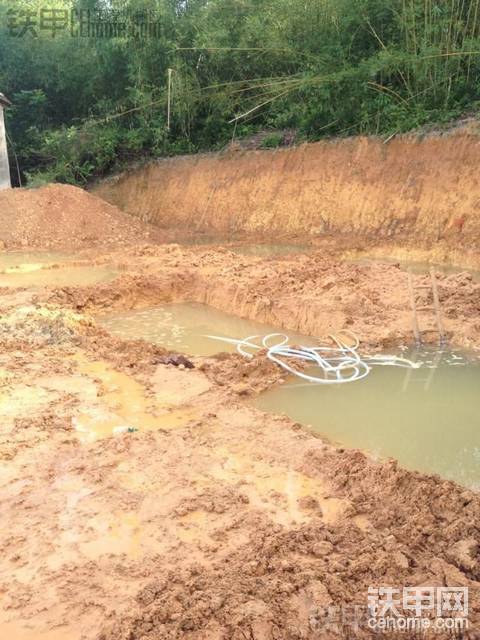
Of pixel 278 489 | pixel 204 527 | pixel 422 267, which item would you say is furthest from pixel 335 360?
pixel 422 267

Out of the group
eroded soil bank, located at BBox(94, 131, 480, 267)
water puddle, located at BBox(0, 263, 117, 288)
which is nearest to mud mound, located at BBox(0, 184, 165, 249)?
eroded soil bank, located at BBox(94, 131, 480, 267)

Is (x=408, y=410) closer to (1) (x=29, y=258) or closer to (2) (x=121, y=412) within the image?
(2) (x=121, y=412)

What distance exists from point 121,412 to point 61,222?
11352 mm

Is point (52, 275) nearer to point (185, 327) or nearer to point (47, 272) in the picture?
point (47, 272)

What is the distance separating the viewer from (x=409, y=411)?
588 cm

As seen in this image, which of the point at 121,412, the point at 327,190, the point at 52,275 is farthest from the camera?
the point at 327,190

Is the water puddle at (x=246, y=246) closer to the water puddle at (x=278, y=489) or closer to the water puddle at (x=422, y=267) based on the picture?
the water puddle at (x=422, y=267)

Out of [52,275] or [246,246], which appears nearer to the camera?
[52,275]

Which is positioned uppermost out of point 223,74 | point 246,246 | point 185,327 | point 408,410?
point 223,74

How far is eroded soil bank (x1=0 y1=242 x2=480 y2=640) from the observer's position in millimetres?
3107

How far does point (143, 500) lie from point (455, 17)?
1222cm

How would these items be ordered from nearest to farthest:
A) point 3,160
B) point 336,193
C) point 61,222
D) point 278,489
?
point 278,489
point 336,193
point 61,222
point 3,160

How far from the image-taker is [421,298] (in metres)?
8.14

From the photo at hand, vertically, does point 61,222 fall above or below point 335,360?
below
